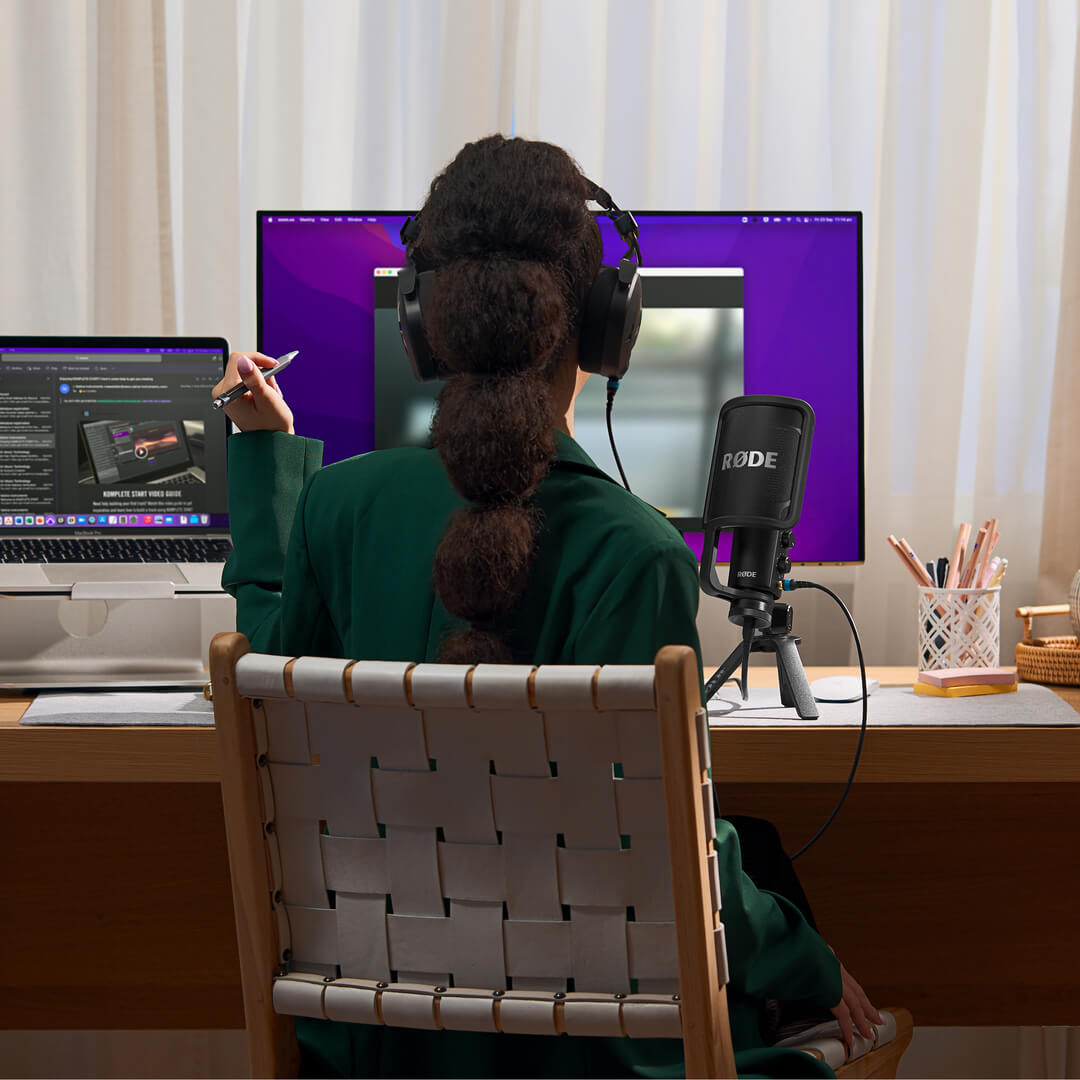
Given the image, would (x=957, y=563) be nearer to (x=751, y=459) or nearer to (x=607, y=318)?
(x=751, y=459)

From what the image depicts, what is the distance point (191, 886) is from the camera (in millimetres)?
1613

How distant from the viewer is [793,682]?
3.67ft

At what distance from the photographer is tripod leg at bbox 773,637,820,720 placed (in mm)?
1100

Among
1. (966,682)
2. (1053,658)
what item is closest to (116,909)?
(966,682)

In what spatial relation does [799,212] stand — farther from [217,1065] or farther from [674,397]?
[217,1065]

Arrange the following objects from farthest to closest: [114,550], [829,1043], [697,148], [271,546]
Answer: [697,148], [114,550], [271,546], [829,1043]

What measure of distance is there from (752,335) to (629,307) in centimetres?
59

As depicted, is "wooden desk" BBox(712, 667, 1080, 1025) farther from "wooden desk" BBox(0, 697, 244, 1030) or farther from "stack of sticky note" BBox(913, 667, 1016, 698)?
"wooden desk" BBox(0, 697, 244, 1030)

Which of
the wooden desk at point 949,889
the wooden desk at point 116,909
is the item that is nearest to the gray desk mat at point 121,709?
the wooden desk at point 116,909

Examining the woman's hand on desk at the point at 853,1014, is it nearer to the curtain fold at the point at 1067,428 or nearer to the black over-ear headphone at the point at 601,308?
the black over-ear headphone at the point at 601,308

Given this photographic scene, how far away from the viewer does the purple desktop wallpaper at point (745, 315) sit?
1.39 meters

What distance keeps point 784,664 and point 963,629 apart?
339 mm

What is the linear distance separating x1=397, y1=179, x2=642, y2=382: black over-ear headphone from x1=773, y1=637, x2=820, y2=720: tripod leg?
1.28ft

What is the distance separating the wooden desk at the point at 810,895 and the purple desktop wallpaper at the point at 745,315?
0.99ft
